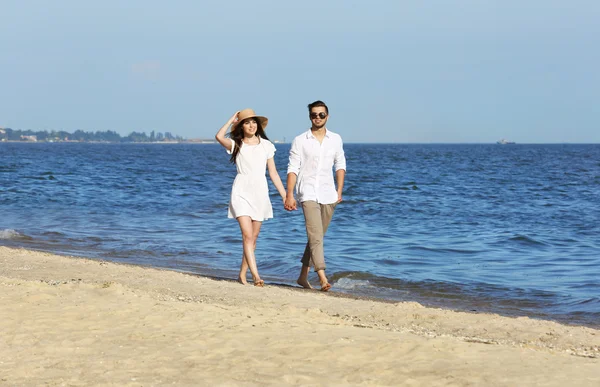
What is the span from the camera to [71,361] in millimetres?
5371

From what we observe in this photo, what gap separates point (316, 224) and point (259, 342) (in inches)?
124

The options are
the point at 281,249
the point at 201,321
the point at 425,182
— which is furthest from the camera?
the point at 425,182

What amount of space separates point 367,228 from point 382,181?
1735cm

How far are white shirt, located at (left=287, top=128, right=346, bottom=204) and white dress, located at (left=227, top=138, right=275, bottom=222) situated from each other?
30 centimetres

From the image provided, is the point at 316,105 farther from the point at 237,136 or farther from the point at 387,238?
the point at 387,238

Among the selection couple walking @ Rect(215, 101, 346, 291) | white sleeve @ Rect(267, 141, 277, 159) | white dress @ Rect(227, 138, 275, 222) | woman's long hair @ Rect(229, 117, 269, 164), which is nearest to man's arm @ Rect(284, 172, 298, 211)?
couple walking @ Rect(215, 101, 346, 291)

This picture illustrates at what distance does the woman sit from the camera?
856 centimetres

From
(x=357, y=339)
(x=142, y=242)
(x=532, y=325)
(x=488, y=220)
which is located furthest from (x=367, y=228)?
(x=357, y=339)

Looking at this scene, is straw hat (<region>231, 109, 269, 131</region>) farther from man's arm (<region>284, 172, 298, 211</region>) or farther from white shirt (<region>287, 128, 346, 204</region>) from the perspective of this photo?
man's arm (<region>284, 172, 298, 211</region>)

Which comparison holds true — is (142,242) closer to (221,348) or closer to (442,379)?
(221,348)

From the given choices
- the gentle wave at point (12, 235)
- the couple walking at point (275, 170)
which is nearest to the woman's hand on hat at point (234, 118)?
the couple walking at point (275, 170)

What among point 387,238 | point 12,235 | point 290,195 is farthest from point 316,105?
point 12,235

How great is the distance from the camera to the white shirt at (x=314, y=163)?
865 cm

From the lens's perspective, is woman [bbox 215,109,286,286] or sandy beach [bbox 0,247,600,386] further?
woman [bbox 215,109,286,286]
